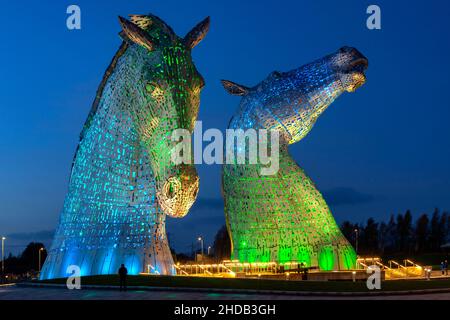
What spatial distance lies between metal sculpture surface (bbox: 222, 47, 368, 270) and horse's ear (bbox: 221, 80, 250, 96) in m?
0.65

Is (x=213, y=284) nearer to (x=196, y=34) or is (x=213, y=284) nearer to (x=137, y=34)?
(x=196, y=34)

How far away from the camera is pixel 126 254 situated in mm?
21844

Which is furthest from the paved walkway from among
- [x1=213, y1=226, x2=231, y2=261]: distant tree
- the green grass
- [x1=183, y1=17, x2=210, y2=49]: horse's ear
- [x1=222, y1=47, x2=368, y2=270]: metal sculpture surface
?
[x1=213, y1=226, x2=231, y2=261]: distant tree

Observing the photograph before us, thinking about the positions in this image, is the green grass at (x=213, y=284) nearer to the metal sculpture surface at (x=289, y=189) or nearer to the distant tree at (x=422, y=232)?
the metal sculpture surface at (x=289, y=189)

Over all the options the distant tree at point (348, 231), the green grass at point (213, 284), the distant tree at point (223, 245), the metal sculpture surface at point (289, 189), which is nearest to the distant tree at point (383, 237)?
the distant tree at point (348, 231)

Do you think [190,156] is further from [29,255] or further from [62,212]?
[29,255]

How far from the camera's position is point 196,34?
1997 cm

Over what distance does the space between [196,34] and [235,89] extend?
1501cm

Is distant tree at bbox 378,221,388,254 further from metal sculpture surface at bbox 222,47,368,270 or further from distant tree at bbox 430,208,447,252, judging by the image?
metal sculpture surface at bbox 222,47,368,270

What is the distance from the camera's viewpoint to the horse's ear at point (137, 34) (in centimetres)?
1888

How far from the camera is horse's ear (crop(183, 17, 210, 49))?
19.7m

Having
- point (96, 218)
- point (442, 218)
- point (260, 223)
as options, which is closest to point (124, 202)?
point (96, 218)

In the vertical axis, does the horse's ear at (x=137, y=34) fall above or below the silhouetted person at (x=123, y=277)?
above

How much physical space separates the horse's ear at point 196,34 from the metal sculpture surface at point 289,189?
1287 centimetres
